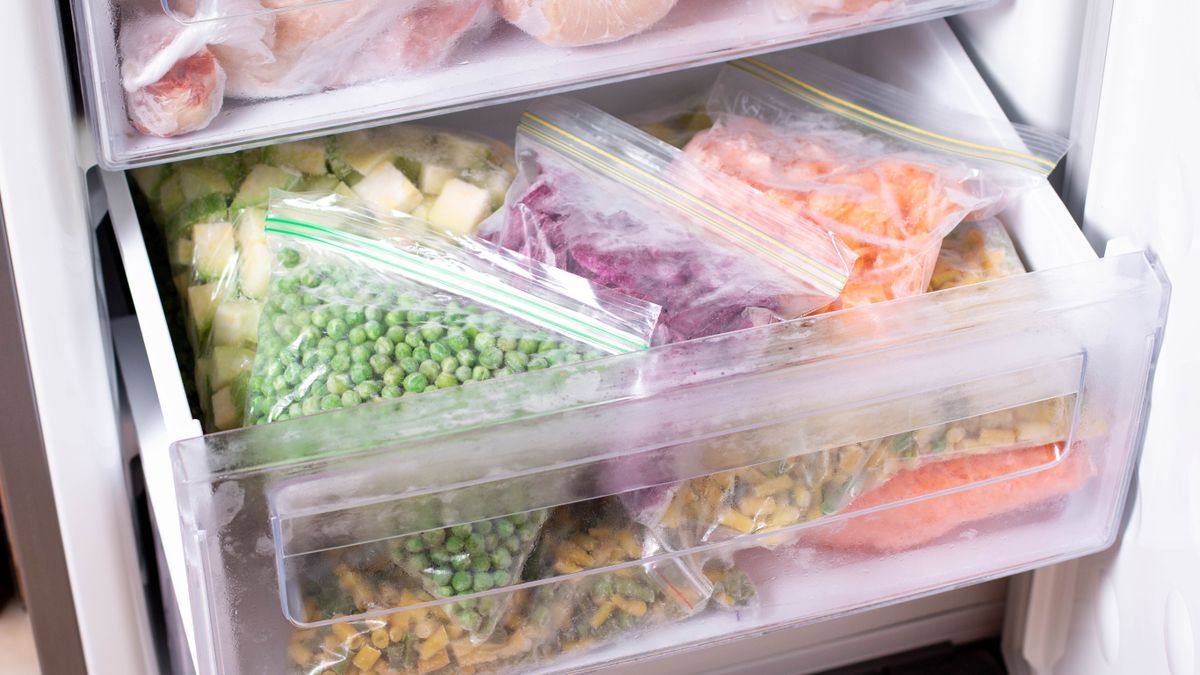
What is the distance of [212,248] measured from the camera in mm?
868

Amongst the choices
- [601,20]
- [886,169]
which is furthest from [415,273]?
[886,169]

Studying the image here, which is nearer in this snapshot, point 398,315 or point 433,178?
point 398,315

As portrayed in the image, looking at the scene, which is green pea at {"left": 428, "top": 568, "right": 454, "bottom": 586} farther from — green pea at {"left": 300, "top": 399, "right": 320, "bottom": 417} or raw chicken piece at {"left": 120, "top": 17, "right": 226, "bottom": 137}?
raw chicken piece at {"left": 120, "top": 17, "right": 226, "bottom": 137}

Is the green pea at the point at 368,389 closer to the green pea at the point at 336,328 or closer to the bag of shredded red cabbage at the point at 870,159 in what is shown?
the green pea at the point at 336,328

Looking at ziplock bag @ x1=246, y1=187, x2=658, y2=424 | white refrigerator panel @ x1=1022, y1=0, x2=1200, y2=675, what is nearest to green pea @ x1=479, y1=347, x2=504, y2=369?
ziplock bag @ x1=246, y1=187, x2=658, y2=424

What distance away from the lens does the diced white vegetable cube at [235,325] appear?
0.84 metres

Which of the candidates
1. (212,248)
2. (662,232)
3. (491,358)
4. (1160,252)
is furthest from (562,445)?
(1160,252)

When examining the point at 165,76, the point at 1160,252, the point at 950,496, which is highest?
the point at 165,76

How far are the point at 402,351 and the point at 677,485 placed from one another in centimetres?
20

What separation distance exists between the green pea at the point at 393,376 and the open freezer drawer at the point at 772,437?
48mm

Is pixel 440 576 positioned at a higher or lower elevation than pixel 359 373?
lower

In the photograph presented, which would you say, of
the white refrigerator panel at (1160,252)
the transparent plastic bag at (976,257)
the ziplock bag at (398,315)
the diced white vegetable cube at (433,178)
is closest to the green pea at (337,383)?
the ziplock bag at (398,315)

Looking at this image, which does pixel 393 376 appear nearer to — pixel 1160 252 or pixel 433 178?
pixel 433 178

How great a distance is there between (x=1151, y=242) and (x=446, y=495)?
51 cm
